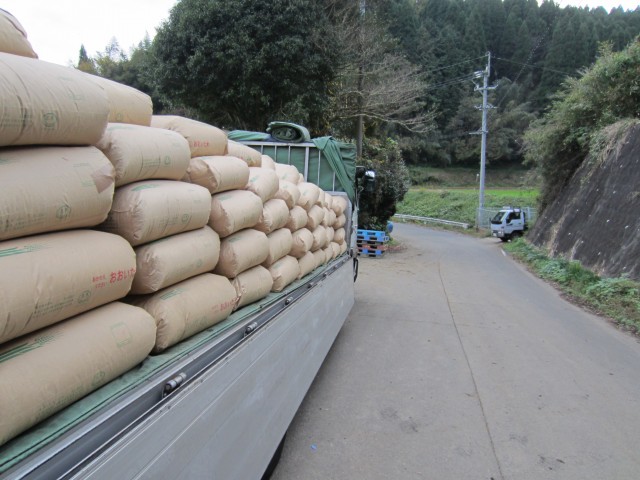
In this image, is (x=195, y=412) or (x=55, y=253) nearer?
(x=55, y=253)

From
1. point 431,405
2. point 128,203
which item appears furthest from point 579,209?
point 128,203

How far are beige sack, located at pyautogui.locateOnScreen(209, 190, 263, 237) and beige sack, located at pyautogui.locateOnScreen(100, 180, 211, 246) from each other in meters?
0.34

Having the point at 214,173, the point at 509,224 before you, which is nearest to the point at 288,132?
the point at 214,173

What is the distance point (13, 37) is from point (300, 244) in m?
2.75

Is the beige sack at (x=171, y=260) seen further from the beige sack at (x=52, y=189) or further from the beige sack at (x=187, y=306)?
the beige sack at (x=52, y=189)

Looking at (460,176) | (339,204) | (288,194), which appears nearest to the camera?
(288,194)

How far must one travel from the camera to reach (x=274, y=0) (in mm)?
13430

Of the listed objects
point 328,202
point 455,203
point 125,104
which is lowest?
point 455,203

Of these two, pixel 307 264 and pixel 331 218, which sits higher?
pixel 331 218

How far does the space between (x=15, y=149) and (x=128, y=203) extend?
54 centimetres

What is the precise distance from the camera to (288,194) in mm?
4012

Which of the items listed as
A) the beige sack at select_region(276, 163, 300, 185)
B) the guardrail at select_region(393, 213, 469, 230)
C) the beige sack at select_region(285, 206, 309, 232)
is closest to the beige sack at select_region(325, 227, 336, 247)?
the beige sack at select_region(276, 163, 300, 185)

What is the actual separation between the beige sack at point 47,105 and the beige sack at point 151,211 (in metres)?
Result: 0.31

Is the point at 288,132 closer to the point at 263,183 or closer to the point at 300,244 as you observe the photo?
the point at 300,244
